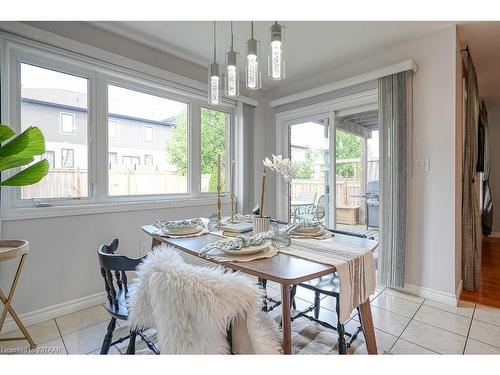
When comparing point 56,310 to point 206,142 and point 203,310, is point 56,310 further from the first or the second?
point 206,142

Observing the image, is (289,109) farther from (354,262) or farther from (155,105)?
(354,262)

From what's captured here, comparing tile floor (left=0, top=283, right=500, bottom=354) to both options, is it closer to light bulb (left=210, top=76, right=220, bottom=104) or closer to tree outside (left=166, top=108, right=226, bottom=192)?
tree outside (left=166, top=108, right=226, bottom=192)

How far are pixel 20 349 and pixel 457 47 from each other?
4.10m

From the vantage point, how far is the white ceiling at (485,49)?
7.87 feet

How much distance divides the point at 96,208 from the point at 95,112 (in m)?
0.86

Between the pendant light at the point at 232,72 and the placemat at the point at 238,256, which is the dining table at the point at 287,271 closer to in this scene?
the placemat at the point at 238,256

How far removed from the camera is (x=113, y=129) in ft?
8.46

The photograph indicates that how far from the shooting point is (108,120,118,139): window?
8.38 feet

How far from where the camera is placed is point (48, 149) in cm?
221

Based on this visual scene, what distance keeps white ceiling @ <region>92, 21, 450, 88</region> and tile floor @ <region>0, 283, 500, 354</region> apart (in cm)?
244

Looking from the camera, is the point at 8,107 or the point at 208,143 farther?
the point at 208,143

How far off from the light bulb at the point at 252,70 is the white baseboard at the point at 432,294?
2.37 m

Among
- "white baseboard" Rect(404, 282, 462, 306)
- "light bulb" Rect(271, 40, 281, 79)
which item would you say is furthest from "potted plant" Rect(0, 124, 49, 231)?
"white baseboard" Rect(404, 282, 462, 306)
